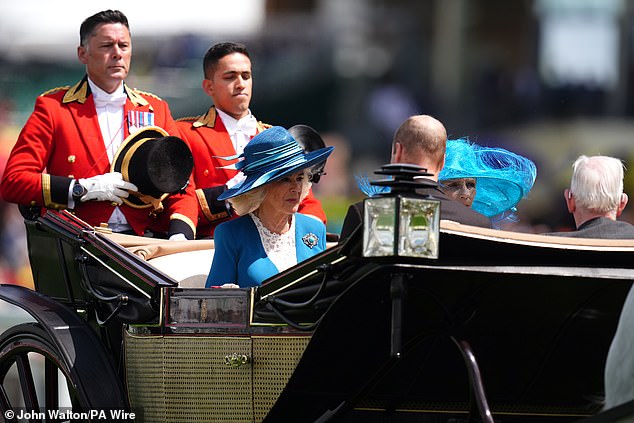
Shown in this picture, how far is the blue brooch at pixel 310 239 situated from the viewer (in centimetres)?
481

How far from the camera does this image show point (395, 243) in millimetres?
3535

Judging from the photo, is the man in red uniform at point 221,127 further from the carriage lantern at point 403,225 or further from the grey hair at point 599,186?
the carriage lantern at point 403,225

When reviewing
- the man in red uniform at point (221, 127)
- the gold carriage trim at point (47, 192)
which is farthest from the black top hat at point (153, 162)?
the man in red uniform at point (221, 127)

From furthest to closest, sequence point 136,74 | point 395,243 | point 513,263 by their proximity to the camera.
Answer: point 136,74
point 513,263
point 395,243

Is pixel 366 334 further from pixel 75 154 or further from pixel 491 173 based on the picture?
pixel 75 154

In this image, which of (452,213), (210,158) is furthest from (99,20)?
(452,213)

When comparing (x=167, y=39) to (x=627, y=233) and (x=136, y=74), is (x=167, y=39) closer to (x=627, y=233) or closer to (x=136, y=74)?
(x=136, y=74)

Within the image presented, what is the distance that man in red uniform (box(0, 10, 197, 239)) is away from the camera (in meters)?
5.29

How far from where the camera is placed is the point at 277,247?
15.4 feet

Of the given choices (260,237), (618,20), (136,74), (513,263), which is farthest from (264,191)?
(618,20)

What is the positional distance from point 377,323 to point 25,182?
179cm

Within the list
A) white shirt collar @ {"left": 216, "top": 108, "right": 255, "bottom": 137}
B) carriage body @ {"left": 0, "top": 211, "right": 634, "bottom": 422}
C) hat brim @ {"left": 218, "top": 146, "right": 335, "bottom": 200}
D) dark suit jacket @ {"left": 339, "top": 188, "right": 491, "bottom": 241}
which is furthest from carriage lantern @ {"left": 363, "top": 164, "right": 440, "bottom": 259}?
white shirt collar @ {"left": 216, "top": 108, "right": 255, "bottom": 137}

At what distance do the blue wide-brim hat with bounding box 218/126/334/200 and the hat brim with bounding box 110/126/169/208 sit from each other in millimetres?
684

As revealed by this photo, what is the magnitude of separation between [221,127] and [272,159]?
1.29 metres
